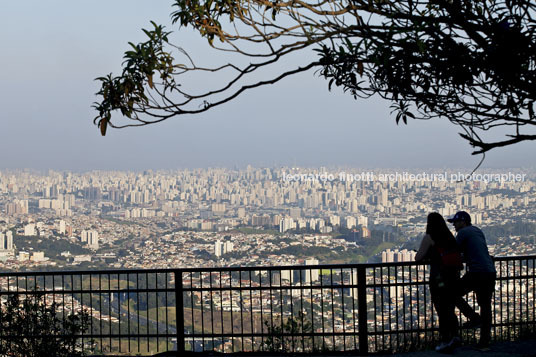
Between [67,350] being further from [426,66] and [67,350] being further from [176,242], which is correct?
[176,242]

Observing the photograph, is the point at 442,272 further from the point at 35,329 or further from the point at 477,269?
the point at 35,329

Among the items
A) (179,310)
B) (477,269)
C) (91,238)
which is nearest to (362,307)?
(477,269)

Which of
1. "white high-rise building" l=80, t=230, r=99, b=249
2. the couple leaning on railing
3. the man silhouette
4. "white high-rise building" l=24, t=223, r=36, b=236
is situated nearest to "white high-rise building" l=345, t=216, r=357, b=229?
"white high-rise building" l=80, t=230, r=99, b=249

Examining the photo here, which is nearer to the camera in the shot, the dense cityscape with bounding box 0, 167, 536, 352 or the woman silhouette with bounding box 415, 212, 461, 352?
the woman silhouette with bounding box 415, 212, 461, 352

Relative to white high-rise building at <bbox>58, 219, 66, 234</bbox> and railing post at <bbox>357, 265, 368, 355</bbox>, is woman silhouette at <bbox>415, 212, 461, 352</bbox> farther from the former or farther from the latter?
white high-rise building at <bbox>58, 219, 66, 234</bbox>

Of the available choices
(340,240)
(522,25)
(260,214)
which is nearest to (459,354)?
(522,25)
